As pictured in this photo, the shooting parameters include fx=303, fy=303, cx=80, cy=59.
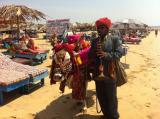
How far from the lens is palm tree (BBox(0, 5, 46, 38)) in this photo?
60.1 feet

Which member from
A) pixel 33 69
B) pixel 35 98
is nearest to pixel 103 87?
pixel 35 98

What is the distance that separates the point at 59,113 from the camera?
6199 mm

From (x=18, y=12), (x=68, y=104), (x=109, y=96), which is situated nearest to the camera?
(x=109, y=96)

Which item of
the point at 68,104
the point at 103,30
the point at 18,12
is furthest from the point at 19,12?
the point at 103,30

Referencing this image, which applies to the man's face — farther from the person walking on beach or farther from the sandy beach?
the sandy beach

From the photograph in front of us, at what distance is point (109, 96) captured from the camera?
529cm

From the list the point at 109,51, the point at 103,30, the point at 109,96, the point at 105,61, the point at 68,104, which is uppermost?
the point at 103,30

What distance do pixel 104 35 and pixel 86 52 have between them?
0.70 metres

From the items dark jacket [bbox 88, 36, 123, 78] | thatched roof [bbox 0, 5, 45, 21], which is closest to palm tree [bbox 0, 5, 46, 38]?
thatched roof [bbox 0, 5, 45, 21]

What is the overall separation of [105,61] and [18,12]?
13818mm

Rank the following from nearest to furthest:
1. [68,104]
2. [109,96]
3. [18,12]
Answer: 1. [109,96]
2. [68,104]
3. [18,12]

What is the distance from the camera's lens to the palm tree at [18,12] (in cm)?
1831

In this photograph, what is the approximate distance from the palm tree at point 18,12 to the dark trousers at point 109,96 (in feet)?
44.7

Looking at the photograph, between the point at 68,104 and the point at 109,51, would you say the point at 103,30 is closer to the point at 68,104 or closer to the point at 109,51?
the point at 109,51
